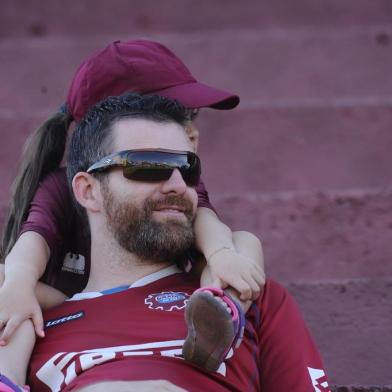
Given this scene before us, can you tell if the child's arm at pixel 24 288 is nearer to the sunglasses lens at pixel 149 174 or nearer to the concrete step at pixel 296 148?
the sunglasses lens at pixel 149 174

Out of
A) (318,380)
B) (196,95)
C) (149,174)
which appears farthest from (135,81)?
(318,380)

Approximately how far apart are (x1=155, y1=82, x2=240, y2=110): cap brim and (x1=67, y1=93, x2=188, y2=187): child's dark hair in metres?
0.06

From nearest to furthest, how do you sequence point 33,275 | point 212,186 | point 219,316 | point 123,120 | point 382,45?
1. point 219,316
2. point 33,275
3. point 123,120
4. point 212,186
5. point 382,45

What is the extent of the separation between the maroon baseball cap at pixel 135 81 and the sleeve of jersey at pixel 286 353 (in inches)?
23.2

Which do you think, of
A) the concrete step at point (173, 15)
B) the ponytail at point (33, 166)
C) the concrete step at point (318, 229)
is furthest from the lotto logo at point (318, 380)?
the concrete step at point (173, 15)

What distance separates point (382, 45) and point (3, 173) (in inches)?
70.5

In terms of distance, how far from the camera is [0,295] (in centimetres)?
185

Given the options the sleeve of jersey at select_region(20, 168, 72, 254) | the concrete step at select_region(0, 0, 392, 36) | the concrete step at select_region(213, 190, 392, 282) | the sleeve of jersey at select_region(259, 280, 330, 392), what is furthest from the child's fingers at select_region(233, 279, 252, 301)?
the concrete step at select_region(0, 0, 392, 36)

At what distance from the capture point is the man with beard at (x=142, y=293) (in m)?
1.77

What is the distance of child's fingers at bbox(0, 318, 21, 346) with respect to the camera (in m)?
1.80

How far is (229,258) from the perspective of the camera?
1845 mm

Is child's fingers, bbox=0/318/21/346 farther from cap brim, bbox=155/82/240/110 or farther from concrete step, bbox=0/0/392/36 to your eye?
concrete step, bbox=0/0/392/36

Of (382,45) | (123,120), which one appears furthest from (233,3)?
(123,120)

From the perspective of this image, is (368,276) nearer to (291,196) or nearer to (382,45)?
(291,196)
